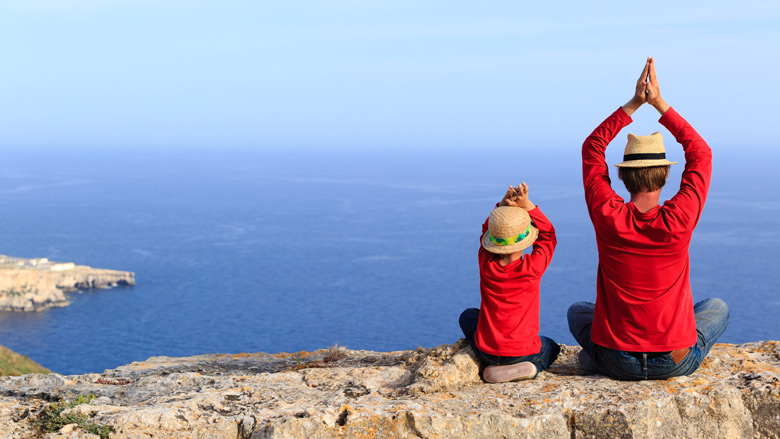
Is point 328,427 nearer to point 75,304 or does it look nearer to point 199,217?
point 75,304

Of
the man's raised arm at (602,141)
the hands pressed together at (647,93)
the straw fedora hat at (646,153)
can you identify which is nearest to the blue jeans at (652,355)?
the man's raised arm at (602,141)

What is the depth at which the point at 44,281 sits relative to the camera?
115 metres

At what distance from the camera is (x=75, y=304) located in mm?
115812

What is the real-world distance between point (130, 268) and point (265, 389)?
419ft

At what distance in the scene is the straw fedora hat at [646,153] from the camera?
6180 millimetres

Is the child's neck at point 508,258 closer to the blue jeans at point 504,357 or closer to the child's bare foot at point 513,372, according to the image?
the blue jeans at point 504,357

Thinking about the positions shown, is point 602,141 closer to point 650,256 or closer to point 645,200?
point 645,200

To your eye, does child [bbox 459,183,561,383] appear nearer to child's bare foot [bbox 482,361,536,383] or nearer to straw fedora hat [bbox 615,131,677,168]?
child's bare foot [bbox 482,361,536,383]

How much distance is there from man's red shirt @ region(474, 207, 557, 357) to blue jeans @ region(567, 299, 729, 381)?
2.02 ft

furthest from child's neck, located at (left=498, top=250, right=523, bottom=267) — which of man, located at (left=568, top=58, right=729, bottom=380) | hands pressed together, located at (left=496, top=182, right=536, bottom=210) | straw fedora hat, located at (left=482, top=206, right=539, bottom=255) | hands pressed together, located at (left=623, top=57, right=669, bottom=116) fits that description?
hands pressed together, located at (left=623, top=57, right=669, bottom=116)

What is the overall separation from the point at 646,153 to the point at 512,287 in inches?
67.3

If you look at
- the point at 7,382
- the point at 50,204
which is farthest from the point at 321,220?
the point at 7,382

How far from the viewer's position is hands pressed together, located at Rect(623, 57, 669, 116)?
256 inches

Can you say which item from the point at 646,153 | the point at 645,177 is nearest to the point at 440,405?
the point at 645,177
